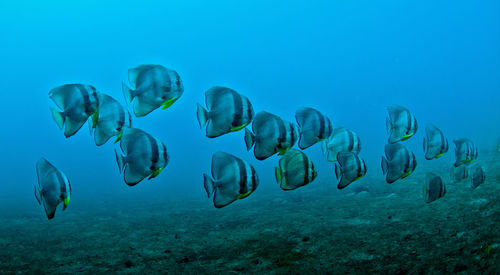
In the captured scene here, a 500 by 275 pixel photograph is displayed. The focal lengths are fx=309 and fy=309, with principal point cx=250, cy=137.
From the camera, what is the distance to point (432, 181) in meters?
4.21

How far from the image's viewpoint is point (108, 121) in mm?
3352

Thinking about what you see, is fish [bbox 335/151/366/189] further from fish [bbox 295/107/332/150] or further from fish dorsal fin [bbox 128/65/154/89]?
fish dorsal fin [bbox 128/65/154/89]

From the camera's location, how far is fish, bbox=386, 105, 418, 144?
4.20 metres

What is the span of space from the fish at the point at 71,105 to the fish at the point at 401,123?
12.1 feet

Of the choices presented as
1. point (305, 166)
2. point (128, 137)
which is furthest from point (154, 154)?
point (305, 166)

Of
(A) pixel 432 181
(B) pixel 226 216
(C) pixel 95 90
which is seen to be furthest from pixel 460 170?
(C) pixel 95 90

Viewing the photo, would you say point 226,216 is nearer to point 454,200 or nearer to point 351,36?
point 454,200

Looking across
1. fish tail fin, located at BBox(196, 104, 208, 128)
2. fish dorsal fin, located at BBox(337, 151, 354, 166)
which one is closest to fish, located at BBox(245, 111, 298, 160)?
fish tail fin, located at BBox(196, 104, 208, 128)

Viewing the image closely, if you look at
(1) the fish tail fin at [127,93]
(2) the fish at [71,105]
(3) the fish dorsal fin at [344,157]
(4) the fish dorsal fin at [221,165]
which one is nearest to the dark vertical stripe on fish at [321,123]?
(3) the fish dorsal fin at [344,157]

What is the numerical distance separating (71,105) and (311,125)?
2623 mm

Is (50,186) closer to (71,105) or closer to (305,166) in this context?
(71,105)

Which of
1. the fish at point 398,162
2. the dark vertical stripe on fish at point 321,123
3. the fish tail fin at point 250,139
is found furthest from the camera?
the fish at point 398,162

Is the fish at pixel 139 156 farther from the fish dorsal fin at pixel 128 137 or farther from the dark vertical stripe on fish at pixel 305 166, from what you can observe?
the dark vertical stripe on fish at pixel 305 166

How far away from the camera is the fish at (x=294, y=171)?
322 centimetres
